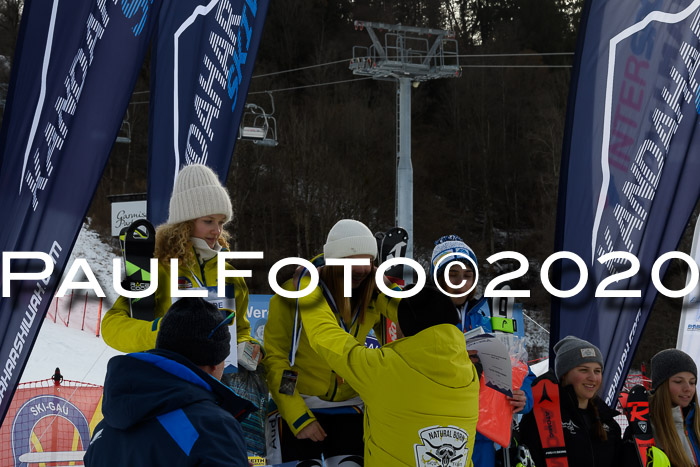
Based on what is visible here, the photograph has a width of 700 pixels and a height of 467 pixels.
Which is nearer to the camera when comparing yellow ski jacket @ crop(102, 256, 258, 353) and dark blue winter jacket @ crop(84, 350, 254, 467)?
dark blue winter jacket @ crop(84, 350, 254, 467)

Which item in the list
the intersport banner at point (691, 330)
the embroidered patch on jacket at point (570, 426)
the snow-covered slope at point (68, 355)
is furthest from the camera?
the snow-covered slope at point (68, 355)

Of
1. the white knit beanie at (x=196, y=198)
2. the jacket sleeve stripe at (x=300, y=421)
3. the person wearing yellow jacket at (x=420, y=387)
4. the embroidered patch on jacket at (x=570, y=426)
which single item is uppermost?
the white knit beanie at (x=196, y=198)

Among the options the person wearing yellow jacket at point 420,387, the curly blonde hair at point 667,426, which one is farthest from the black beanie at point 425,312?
the curly blonde hair at point 667,426

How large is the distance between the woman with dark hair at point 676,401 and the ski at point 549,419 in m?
0.83

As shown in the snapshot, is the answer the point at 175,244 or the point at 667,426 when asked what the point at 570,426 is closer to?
the point at 667,426

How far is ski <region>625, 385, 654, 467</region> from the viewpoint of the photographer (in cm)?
417

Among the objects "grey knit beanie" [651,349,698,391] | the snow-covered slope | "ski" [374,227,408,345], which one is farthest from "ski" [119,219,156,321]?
the snow-covered slope

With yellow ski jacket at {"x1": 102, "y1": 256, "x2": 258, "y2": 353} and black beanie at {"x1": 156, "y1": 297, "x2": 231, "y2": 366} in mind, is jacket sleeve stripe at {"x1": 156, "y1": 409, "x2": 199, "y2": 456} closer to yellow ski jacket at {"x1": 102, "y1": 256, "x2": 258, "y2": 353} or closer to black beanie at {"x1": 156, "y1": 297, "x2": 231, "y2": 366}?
black beanie at {"x1": 156, "y1": 297, "x2": 231, "y2": 366}

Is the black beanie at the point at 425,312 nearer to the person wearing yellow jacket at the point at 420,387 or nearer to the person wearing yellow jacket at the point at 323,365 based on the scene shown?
the person wearing yellow jacket at the point at 420,387

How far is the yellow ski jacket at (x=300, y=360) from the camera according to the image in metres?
3.48

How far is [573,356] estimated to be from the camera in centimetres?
412

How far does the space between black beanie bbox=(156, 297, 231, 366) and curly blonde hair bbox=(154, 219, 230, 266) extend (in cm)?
114

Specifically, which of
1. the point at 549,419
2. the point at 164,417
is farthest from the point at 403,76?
the point at 164,417

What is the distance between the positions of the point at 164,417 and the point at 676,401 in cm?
353
